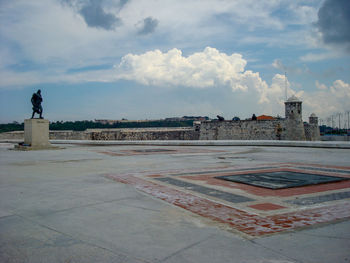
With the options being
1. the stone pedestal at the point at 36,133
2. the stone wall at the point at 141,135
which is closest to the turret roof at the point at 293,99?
the stone wall at the point at 141,135

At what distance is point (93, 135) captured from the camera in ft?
111

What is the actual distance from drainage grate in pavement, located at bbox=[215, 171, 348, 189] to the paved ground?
253mm

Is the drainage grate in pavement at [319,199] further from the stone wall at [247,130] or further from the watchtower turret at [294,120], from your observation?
the watchtower turret at [294,120]

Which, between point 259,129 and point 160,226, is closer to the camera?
point 160,226

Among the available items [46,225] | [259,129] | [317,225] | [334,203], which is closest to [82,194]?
[46,225]

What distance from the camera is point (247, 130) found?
3800cm

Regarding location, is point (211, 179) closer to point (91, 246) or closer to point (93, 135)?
point (91, 246)

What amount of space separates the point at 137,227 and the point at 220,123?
3675cm

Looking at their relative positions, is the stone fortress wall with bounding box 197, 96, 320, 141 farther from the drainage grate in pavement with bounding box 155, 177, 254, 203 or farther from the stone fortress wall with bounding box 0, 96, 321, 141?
the drainage grate in pavement with bounding box 155, 177, 254, 203

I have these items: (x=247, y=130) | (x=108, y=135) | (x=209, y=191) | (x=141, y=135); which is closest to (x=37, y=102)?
(x=209, y=191)

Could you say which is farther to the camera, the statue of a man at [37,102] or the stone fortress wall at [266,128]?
the stone fortress wall at [266,128]

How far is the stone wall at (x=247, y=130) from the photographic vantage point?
123 feet

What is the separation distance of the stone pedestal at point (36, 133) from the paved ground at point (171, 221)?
1068 centimetres

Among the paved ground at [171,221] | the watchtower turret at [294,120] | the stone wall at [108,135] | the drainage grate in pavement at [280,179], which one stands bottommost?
the paved ground at [171,221]
